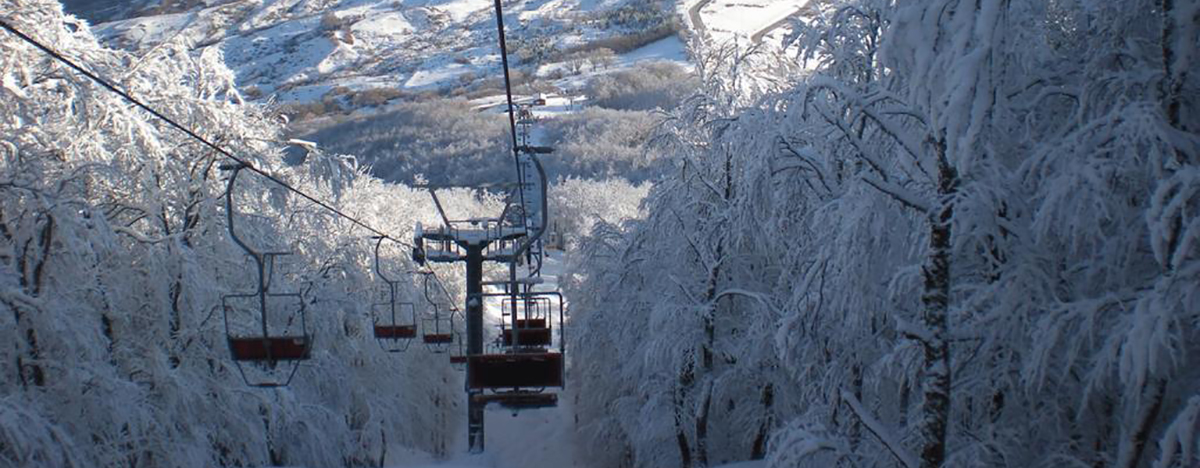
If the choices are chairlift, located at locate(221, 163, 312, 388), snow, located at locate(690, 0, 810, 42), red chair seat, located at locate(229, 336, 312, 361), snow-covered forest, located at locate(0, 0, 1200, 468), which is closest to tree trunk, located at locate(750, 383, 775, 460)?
snow-covered forest, located at locate(0, 0, 1200, 468)

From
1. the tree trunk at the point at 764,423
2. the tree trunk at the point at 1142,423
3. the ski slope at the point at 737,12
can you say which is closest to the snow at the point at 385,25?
the ski slope at the point at 737,12

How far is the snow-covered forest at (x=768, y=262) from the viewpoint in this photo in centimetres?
668

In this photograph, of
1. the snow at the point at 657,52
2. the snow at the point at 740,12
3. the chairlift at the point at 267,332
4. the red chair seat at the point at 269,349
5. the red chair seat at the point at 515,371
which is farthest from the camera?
the snow at the point at 657,52

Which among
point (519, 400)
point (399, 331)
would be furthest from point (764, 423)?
point (399, 331)

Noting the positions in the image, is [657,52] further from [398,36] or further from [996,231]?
[996,231]

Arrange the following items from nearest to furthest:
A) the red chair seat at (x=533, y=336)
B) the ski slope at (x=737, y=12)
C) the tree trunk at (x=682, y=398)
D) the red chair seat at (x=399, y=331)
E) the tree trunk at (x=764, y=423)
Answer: the tree trunk at (x=764, y=423)
the tree trunk at (x=682, y=398)
the red chair seat at (x=533, y=336)
the red chair seat at (x=399, y=331)
the ski slope at (x=737, y=12)

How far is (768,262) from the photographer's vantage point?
1562 centimetres

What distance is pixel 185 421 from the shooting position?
13844 millimetres

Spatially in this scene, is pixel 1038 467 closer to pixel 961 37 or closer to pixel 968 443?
pixel 968 443

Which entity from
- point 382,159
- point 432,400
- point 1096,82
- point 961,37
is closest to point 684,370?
point 1096,82

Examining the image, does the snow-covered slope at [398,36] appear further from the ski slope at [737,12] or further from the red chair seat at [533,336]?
the red chair seat at [533,336]

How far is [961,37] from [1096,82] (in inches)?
78.6

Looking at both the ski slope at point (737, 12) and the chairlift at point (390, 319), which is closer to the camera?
the chairlift at point (390, 319)

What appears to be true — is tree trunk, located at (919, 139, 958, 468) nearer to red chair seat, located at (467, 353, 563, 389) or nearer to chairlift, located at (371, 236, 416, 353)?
red chair seat, located at (467, 353, 563, 389)
